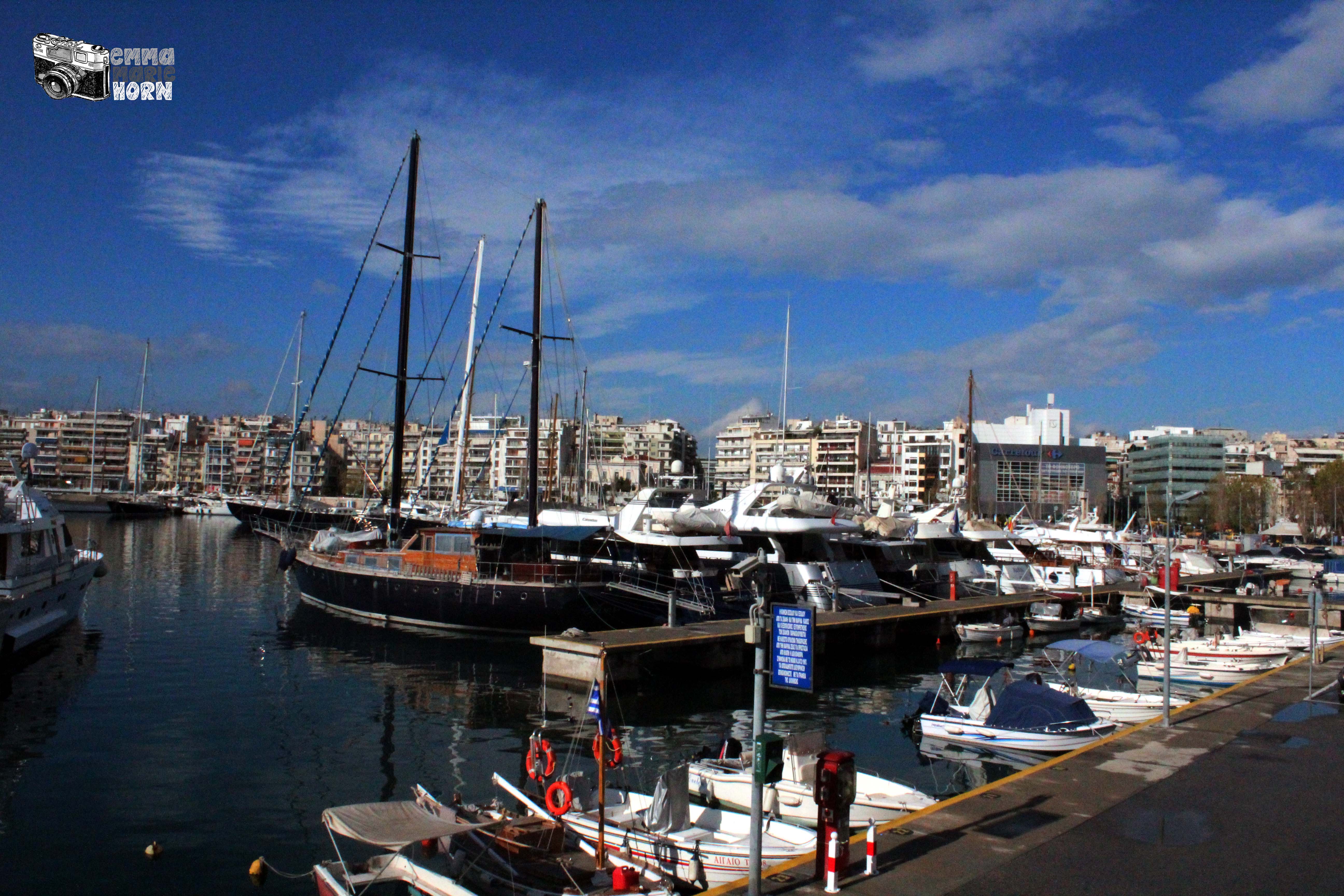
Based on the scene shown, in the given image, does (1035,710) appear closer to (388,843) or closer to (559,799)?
(559,799)

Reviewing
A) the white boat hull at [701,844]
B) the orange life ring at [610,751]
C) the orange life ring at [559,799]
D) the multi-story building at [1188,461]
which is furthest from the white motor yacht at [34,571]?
the multi-story building at [1188,461]

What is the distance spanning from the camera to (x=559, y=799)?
13.1 meters

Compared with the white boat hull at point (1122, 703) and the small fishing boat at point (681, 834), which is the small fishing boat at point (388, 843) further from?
the white boat hull at point (1122, 703)

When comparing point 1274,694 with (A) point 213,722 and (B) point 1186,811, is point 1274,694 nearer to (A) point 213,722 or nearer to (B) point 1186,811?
(B) point 1186,811

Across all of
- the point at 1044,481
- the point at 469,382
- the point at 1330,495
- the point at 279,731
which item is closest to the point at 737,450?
the point at 1044,481

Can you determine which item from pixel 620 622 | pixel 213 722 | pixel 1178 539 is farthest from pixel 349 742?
pixel 1178 539

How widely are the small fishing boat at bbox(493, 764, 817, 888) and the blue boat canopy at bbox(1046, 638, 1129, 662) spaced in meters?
13.3

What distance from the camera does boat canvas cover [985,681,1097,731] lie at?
1900 centimetres

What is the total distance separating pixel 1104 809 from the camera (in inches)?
475

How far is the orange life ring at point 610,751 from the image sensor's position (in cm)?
1254

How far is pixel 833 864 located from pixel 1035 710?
37.5 ft

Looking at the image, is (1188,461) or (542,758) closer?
(542,758)

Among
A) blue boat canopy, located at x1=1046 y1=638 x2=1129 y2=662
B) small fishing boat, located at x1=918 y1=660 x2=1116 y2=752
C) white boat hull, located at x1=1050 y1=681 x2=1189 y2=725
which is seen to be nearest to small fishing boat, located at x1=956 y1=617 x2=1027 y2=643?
blue boat canopy, located at x1=1046 y1=638 x2=1129 y2=662

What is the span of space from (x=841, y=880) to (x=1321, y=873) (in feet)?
17.1
